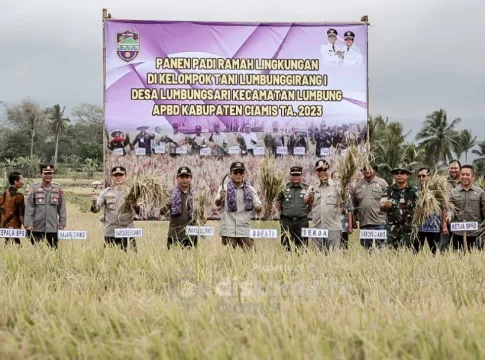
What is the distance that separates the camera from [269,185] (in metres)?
8.08

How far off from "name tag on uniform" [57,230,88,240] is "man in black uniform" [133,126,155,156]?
2.21 meters

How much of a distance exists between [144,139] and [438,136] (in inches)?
2092

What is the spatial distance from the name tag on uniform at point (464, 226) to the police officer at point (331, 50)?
354 centimetres

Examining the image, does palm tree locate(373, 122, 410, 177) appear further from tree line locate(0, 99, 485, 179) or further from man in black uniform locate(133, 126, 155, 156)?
man in black uniform locate(133, 126, 155, 156)

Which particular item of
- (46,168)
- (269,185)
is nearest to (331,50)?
(269,185)

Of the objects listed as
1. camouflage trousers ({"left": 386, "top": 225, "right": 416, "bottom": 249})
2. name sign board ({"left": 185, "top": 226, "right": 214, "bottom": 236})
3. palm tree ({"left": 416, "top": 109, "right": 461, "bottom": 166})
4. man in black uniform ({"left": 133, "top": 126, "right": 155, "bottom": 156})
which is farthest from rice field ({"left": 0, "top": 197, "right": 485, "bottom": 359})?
palm tree ({"left": 416, "top": 109, "right": 461, "bottom": 166})

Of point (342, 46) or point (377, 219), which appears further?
point (342, 46)

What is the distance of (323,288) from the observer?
4.53 metres

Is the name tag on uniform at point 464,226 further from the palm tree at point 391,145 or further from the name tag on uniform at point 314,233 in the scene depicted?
the palm tree at point 391,145

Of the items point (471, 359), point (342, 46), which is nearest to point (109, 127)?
point (342, 46)

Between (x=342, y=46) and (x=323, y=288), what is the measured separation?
6.22 m

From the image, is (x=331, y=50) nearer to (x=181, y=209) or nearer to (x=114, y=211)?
(x=181, y=209)

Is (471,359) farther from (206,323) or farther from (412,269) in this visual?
(412,269)

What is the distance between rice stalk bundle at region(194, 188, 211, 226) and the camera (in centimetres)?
815
